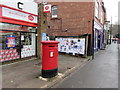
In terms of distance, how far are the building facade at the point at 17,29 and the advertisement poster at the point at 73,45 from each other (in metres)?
3.61

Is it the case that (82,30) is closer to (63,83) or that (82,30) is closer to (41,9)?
(41,9)

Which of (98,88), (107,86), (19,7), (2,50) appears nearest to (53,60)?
(98,88)

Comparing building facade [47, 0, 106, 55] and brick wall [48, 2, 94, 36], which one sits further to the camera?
brick wall [48, 2, 94, 36]

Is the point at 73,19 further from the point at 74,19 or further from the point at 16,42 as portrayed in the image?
the point at 16,42

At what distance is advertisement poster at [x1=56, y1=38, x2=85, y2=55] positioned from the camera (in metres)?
9.54

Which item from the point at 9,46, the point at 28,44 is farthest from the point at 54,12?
the point at 9,46

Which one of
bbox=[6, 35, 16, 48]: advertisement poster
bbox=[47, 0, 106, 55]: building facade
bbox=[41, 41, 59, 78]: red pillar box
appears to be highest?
bbox=[47, 0, 106, 55]: building facade

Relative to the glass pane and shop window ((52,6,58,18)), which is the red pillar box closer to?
the glass pane

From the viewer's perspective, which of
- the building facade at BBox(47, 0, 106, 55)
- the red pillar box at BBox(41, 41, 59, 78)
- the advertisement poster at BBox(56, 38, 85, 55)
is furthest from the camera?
the building facade at BBox(47, 0, 106, 55)

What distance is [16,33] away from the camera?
6875 mm

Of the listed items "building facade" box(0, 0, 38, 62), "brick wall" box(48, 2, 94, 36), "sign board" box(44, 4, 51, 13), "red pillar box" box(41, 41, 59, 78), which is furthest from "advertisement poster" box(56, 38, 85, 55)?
"red pillar box" box(41, 41, 59, 78)

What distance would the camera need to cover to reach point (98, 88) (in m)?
3.70

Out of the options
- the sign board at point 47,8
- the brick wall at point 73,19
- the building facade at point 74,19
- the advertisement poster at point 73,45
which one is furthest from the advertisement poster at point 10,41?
the brick wall at point 73,19

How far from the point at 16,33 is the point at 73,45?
5485 mm
